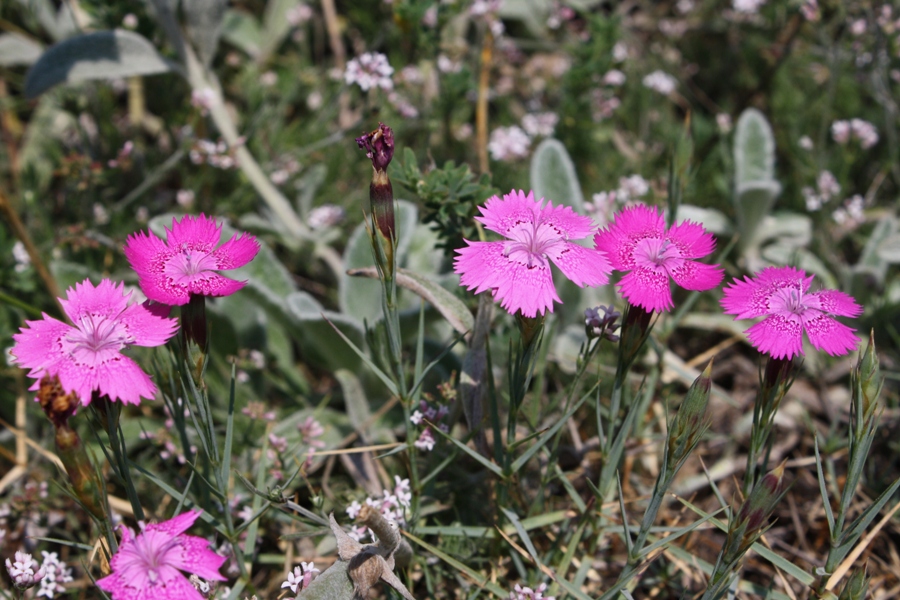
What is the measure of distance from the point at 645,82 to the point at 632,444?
2.04 meters

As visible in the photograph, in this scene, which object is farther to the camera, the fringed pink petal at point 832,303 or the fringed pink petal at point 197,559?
the fringed pink petal at point 832,303

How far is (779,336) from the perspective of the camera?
149 cm

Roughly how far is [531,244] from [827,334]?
618 mm

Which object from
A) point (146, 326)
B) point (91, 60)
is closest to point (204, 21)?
point (91, 60)

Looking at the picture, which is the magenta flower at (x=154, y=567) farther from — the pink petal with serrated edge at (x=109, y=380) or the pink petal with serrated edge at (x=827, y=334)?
the pink petal with serrated edge at (x=827, y=334)

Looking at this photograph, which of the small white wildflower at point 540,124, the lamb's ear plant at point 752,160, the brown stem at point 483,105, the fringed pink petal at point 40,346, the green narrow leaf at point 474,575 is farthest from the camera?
the small white wildflower at point 540,124

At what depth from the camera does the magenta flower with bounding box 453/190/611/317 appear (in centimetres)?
150

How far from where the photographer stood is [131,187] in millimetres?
3449

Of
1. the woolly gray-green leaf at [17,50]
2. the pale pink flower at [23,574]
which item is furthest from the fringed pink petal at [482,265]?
the woolly gray-green leaf at [17,50]

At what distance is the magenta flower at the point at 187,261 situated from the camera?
4.92ft

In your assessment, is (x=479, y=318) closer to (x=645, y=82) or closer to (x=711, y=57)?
(x=645, y=82)

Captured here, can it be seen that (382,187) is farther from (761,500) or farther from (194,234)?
(761,500)

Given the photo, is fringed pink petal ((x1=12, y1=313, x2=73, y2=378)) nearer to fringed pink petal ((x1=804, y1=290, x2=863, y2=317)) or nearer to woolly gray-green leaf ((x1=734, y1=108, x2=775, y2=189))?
fringed pink petal ((x1=804, y1=290, x2=863, y2=317))

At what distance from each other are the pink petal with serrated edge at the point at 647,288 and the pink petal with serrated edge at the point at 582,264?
5 centimetres
